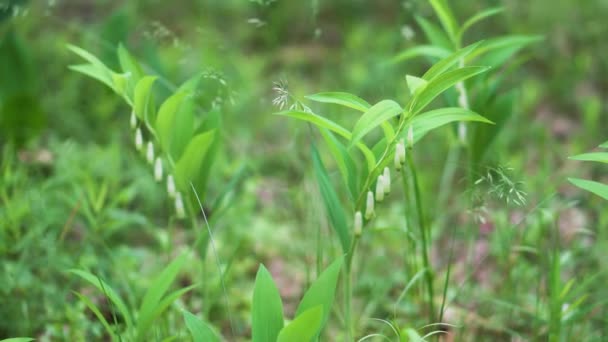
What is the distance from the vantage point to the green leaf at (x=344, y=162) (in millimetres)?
1307

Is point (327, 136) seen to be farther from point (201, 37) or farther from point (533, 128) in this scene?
point (201, 37)

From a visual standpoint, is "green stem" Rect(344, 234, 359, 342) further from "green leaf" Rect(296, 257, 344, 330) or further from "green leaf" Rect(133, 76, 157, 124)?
"green leaf" Rect(133, 76, 157, 124)

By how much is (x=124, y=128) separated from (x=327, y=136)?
193 centimetres

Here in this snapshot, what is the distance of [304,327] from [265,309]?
4.9 inches

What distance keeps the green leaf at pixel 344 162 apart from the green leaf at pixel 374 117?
0.16 m

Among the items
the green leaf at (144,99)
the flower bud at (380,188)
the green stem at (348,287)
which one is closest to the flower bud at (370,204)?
the flower bud at (380,188)

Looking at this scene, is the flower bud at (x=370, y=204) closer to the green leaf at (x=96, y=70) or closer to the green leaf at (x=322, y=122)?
the green leaf at (x=322, y=122)

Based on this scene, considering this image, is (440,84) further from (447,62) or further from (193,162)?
(193,162)

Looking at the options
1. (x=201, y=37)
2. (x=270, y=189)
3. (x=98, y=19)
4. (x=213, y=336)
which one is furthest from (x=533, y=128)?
(x=98, y=19)

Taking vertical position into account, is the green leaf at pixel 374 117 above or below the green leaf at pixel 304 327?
above

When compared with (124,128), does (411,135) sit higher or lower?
higher

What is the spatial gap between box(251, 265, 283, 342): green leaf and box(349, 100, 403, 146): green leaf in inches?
12.3

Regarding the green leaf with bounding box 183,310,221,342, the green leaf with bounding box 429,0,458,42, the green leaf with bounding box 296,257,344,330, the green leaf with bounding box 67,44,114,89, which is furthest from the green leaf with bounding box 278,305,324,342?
the green leaf with bounding box 429,0,458,42

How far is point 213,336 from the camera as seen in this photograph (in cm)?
125
